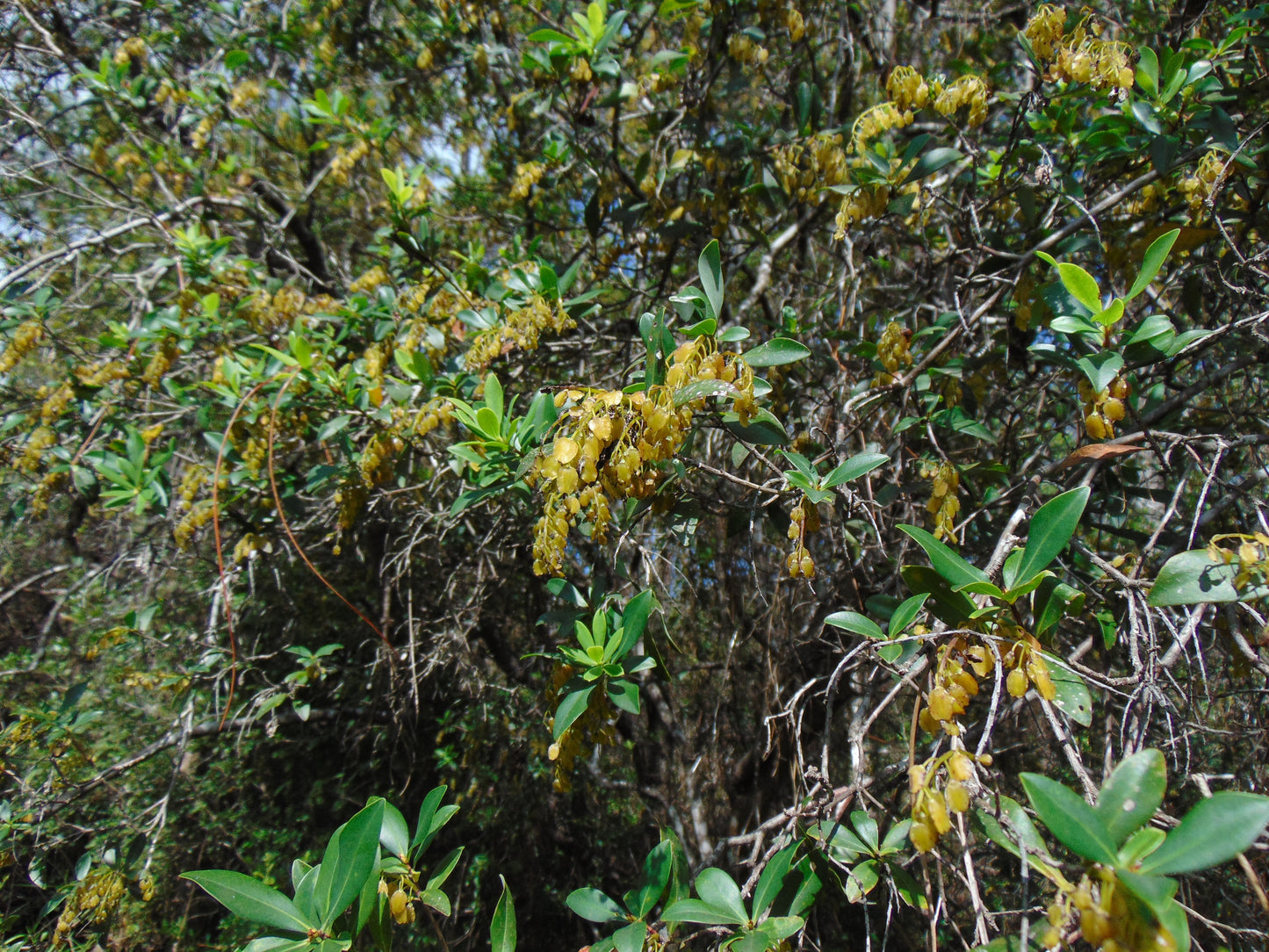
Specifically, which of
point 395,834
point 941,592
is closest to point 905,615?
point 941,592

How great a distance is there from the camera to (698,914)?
1.11 m

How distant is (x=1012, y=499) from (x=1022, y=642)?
0.79 metres

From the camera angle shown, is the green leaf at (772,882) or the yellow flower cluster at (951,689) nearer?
the yellow flower cluster at (951,689)

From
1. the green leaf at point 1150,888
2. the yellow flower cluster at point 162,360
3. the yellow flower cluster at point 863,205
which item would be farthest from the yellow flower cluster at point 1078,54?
the yellow flower cluster at point 162,360

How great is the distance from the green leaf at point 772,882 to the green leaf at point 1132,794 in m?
0.56

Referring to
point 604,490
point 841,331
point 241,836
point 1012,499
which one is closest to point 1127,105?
point 841,331

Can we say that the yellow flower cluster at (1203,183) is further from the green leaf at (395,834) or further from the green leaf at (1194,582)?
the green leaf at (395,834)

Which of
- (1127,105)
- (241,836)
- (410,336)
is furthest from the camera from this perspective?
(241,836)

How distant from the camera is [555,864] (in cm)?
307

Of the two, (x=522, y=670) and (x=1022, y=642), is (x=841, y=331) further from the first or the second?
(x=522, y=670)

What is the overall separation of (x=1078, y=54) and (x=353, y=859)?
204 cm

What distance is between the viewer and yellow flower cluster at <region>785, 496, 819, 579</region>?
121 centimetres

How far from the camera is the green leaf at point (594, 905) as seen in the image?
4.11 feet

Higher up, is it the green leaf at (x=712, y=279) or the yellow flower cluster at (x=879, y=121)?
the yellow flower cluster at (x=879, y=121)
